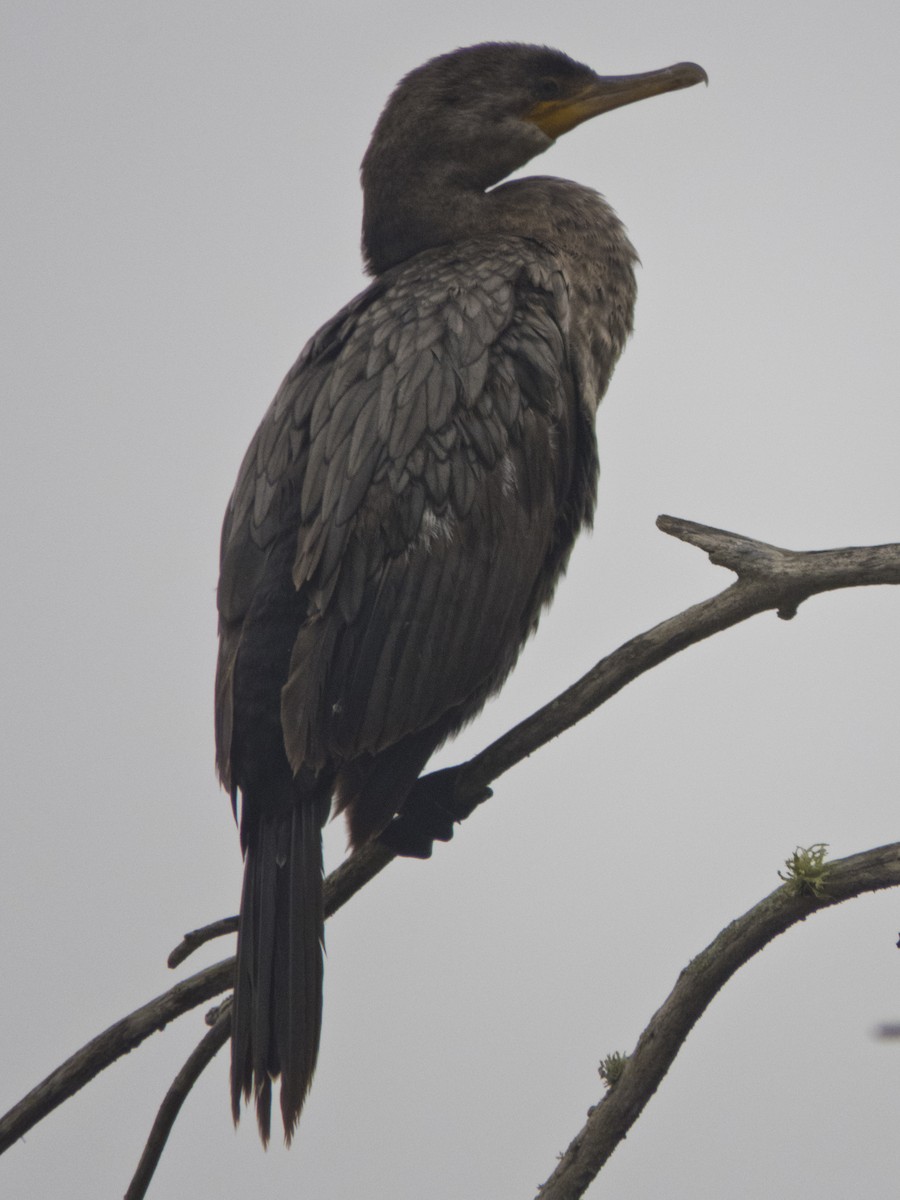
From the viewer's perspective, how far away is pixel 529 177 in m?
4.86

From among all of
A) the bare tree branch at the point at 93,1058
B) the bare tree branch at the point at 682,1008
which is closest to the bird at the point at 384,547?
the bare tree branch at the point at 93,1058

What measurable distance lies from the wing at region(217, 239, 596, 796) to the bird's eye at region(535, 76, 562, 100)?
916 mm

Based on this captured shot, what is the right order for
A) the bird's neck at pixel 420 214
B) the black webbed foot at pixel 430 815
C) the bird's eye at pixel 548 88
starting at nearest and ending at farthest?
the black webbed foot at pixel 430 815
the bird's neck at pixel 420 214
the bird's eye at pixel 548 88

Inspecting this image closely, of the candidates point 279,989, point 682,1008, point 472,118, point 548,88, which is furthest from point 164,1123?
point 548,88

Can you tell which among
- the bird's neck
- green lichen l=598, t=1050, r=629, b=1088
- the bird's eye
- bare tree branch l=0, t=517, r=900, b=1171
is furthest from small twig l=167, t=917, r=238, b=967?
the bird's eye

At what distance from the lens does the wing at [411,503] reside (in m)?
3.55

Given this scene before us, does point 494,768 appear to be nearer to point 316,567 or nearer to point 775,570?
point 316,567

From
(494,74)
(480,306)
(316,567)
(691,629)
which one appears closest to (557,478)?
(480,306)

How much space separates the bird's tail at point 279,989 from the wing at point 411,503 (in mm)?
288

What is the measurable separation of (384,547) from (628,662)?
79 centimetres

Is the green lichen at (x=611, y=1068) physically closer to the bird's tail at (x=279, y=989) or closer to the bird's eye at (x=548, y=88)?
the bird's tail at (x=279, y=989)

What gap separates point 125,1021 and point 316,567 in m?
1.09

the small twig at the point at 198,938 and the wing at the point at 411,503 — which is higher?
the wing at the point at 411,503

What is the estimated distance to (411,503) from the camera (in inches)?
145
